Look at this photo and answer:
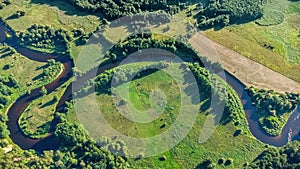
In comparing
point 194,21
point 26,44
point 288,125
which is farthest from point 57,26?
point 288,125

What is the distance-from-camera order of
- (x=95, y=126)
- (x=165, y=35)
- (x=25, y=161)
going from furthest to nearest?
(x=165, y=35), (x=95, y=126), (x=25, y=161)

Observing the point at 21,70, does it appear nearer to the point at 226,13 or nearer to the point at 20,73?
the point at 20,73

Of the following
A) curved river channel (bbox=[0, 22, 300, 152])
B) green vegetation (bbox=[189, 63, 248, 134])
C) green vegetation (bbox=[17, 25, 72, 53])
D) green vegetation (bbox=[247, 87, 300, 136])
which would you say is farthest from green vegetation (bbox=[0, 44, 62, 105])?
green vegetation (bbox=[247, 87, 300, 136])

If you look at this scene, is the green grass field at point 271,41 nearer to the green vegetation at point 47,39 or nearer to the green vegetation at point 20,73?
the green vegetation at point 47,39

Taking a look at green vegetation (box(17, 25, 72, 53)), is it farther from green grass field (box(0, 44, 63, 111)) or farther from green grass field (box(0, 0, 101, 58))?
green grass field (box(0, 44, 63, 111))

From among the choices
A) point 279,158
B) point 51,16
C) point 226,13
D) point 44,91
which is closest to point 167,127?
point 279,158

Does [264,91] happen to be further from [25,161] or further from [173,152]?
[25,161]
